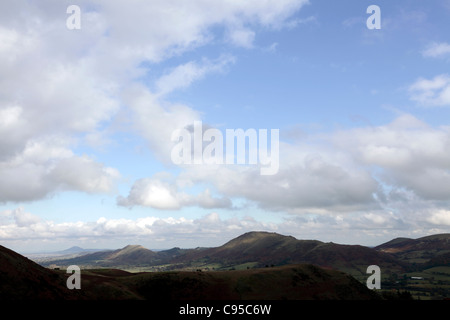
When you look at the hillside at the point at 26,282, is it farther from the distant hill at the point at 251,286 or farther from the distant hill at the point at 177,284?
the distant hill at the point at 251,286

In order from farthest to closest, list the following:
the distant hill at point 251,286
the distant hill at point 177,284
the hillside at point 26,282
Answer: the distant hill at point 251,286 → the distant hill at point 177,284 → the hillside at point 26,282

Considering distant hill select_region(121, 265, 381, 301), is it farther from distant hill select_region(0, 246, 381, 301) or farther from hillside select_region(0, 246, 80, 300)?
hillside select_region(0, 246, 80, 300)

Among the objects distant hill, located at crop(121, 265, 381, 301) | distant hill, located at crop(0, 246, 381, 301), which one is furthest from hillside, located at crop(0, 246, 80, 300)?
distant hill, located at crop(121, 265, 381, 301)

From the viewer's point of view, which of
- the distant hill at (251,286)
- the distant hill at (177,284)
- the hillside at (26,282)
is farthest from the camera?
the distant hill at (251,286)

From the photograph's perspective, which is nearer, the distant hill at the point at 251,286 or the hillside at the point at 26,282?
the hillside at the point at 26,282

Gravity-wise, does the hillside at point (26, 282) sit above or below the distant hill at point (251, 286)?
above

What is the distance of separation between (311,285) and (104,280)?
87193 mm

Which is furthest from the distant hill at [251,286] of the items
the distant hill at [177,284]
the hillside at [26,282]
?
the hillside at [26,282]

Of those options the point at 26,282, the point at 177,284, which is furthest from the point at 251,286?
the point at 26,282

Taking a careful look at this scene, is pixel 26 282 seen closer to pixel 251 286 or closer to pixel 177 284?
pixel 177 284
